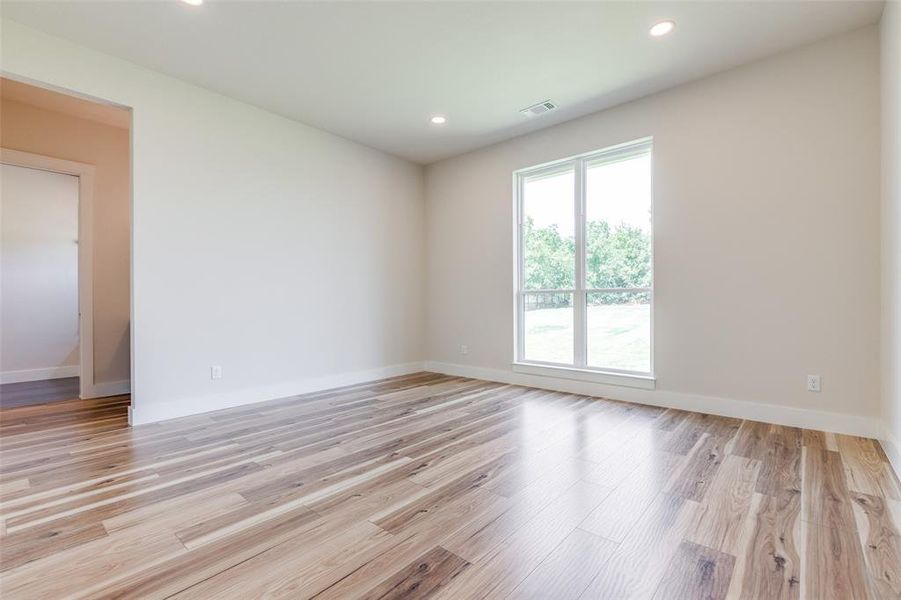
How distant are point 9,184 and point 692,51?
780 centimetres

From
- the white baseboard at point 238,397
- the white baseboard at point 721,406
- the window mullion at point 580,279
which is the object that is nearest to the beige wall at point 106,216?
the white baseboard at point 238,397

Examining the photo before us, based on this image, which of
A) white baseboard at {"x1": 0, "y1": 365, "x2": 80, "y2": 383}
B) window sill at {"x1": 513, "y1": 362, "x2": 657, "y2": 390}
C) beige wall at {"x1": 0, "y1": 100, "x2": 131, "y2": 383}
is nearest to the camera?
window sill at {"x1": 513, "y1": 362, "x2": 657, "y2": 390}

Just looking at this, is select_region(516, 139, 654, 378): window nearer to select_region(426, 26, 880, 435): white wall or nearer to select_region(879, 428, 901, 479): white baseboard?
select_region(426, 26, 880, 435): white wall

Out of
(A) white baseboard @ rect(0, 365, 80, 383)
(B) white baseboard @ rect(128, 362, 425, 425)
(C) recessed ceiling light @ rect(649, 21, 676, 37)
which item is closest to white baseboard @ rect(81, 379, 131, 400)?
(B) white baseboard @ rect(128, 362, 425, 425)

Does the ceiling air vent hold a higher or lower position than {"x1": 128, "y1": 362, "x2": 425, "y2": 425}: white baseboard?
higher

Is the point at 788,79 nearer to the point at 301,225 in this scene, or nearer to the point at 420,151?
the point at 420,151

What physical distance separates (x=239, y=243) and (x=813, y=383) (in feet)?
16.3

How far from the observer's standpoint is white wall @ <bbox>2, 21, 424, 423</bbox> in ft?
10.5

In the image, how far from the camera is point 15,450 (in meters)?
2.61

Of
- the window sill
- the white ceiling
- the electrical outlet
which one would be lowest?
the window sill

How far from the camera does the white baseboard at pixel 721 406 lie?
9.15 feet

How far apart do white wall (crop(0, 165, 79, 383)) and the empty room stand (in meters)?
0.03

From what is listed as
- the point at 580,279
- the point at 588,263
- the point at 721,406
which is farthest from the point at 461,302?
the point at 721,406

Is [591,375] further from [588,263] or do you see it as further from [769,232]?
[769,232]
